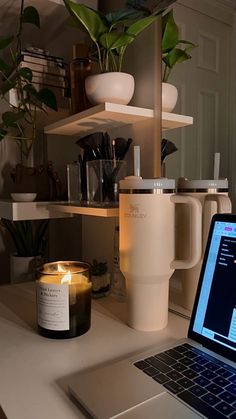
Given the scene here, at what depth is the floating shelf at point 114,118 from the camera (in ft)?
2.47

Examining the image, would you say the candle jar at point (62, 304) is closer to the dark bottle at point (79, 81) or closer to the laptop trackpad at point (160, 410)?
the laptop trackpad at point (160, 410)

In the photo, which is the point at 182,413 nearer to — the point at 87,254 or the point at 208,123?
the point at 208,123

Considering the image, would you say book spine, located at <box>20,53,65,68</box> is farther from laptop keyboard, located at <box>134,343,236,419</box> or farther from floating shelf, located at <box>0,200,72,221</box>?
laptop keyboard, located at <box>134,343,236,419</box>

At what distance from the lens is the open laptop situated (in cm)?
41

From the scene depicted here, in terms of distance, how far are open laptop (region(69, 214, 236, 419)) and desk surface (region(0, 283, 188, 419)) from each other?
36mm

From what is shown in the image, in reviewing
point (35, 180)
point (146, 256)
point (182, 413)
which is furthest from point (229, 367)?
point (35, 180)

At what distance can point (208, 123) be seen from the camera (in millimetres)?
744

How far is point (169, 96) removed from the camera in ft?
2.62

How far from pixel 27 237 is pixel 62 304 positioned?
0.69 m

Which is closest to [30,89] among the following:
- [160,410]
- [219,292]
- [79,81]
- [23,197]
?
[79,81]

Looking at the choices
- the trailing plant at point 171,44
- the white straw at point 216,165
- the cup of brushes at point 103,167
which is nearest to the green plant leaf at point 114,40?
the trailing plant at point 171,44

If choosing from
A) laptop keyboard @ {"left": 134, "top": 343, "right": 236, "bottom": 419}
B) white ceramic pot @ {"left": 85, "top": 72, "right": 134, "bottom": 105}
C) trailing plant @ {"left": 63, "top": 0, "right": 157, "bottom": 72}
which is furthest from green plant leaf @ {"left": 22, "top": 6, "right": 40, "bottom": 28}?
laptop keyboard @ {"left": 134, "top": 343, "right": 236, "bottom": 419}

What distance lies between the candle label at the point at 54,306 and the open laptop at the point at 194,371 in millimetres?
127

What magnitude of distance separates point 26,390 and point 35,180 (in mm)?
786
